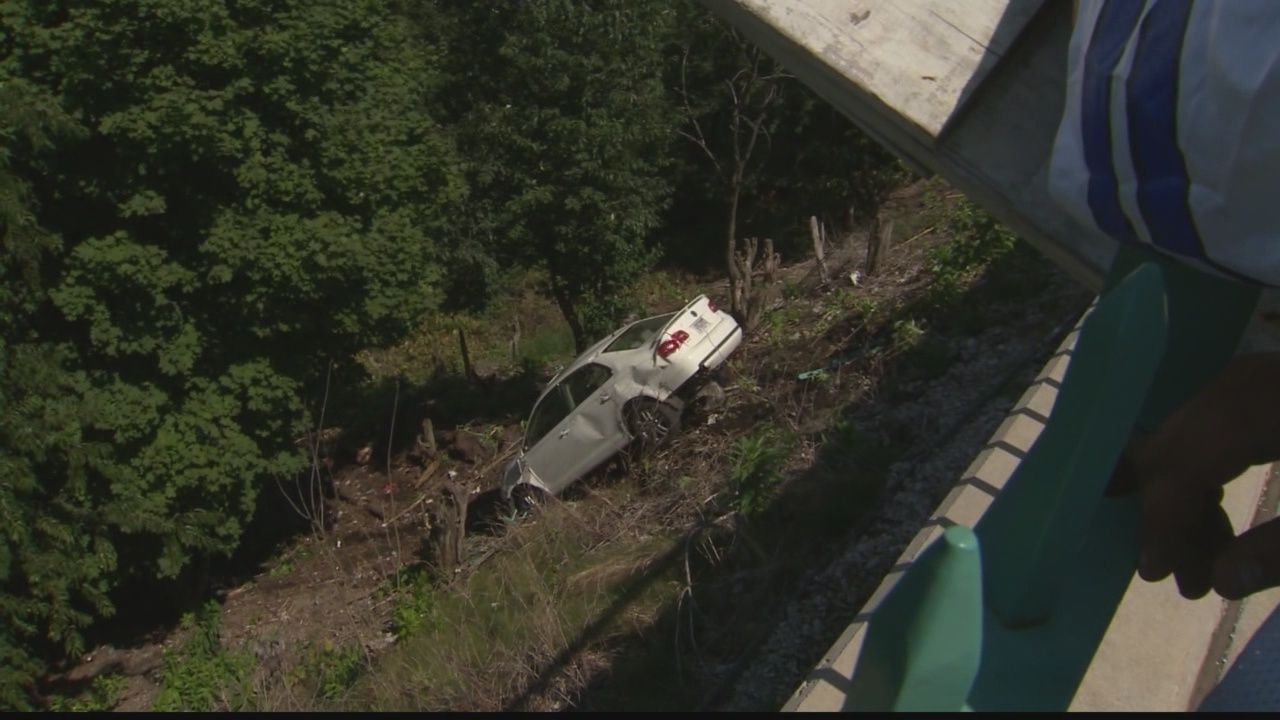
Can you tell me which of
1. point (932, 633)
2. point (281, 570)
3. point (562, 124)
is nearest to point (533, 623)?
point (932, 633)

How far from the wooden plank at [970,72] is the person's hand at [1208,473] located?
164 centimetres

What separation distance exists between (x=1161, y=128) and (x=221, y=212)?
12.4 m

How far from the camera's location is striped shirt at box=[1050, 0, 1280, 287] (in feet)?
3.32

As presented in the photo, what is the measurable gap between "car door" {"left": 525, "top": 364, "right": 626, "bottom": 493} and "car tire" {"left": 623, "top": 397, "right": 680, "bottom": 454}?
242 millimetres

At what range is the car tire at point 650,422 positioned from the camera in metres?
11.8

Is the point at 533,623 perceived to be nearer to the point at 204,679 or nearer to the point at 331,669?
the point at 331,669

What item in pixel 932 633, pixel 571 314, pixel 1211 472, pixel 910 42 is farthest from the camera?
pixel 571 314

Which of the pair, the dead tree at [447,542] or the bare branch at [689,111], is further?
the bare branch at [689,111]

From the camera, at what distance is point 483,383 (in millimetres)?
20297

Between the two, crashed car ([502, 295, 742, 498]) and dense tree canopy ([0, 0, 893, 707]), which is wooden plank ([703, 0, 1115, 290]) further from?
crashed car ([502, 295, 742, 498])

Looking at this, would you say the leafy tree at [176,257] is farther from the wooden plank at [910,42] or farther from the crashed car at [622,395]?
the wooden plank at [910,42]

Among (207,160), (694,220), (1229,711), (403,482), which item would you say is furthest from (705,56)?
(1229,711)

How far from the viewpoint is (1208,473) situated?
104 centimetres

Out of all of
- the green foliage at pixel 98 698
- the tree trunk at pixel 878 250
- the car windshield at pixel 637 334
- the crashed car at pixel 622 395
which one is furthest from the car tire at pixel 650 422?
the green foliage at pixel 98 698
